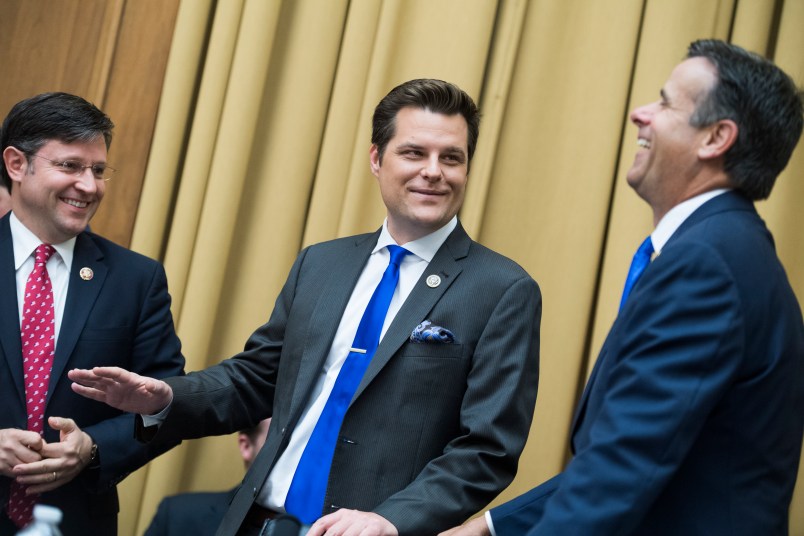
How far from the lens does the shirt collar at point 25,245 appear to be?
2.85m

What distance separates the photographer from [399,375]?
2.34 metres

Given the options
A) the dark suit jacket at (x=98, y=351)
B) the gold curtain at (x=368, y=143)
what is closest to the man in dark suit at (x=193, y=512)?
the gold curtain at (x=368, y=143)

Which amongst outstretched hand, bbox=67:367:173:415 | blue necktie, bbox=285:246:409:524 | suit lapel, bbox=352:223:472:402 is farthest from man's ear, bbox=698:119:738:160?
outstretched hand, bbox=67:367:173:415

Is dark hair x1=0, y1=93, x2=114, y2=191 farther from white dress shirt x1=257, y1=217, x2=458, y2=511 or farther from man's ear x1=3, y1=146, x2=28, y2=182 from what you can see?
white dress shirt x1=257, y1=217, x2=458, y2=511

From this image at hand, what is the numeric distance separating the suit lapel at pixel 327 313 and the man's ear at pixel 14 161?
100 cm

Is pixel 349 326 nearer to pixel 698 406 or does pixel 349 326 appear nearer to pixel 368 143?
pixel 698 406

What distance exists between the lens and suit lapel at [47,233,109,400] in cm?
275

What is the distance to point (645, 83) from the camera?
3623mm

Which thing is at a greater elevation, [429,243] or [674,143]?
[674,143]

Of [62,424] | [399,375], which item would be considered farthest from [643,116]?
[62,424]

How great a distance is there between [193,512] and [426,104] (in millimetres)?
1645

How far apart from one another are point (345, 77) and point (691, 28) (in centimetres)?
124

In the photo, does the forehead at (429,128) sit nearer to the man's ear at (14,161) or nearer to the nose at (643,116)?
the nose at (643,116)

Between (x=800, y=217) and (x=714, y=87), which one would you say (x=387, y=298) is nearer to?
(x=714, y=87)
